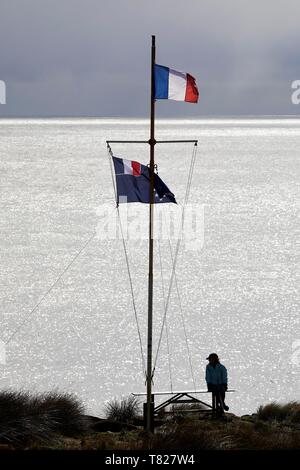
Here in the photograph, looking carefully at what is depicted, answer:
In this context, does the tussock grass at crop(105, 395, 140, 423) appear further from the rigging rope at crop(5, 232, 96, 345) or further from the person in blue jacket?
the rigging rope at crop(5, 232, 96, 345)

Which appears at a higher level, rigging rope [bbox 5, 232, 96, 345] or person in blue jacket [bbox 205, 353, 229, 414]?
rigging rope [bbox 5, 232, 96, 345]

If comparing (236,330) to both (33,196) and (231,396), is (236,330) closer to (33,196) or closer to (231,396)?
(231,396)

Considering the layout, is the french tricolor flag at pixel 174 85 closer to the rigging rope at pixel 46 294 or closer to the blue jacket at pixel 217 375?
the blue jacket at pixel 217 375

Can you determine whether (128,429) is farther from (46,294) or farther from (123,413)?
(46,294)

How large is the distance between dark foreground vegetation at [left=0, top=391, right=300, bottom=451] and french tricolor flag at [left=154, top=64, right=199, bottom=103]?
8547 mm

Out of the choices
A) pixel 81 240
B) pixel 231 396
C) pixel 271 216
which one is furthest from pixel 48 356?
pixel 271 216

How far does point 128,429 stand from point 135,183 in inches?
281

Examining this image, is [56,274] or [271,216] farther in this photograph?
[271,216]

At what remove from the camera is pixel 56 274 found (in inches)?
2643

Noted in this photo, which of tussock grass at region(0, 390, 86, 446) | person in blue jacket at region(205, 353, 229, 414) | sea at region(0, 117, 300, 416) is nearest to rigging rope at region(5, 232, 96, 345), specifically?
sea at region(0, 117, 300, 416)

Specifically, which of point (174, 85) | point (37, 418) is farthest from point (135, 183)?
point (37, 418)

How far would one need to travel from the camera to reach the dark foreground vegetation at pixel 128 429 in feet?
64.7

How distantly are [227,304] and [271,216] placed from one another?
175 feet

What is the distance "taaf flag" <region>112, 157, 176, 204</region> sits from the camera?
2295 centimetres
